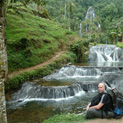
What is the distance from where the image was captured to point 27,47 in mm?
13555

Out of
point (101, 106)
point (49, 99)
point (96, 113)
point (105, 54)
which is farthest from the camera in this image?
point (105, 54)

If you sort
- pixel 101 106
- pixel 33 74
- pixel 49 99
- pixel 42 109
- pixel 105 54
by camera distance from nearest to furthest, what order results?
1. pixel 101 106
2. pixel 42 109
3. pixel 49 99
4. pixel 33 74
5. pixel 105 54

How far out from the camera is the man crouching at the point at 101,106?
3.90m

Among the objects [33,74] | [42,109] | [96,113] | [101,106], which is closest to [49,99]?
[42,109]

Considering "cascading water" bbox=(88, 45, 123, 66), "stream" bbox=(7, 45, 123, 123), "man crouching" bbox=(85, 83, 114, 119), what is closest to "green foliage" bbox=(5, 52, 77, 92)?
"stream" bbox=(7, 45, 123, 123)

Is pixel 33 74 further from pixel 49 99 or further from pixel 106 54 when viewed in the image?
pixel 106 54

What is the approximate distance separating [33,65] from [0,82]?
10.7m

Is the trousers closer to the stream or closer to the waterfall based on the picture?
the stream

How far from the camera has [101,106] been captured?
4.00 m

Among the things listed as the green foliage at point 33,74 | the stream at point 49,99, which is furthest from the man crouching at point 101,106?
the green foliage at point 33,74

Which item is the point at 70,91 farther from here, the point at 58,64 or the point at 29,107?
the point at 58,64

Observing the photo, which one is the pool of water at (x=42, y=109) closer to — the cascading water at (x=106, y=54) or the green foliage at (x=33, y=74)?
the green foliage at (x=33, y=74)

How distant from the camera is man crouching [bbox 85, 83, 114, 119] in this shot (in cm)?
390

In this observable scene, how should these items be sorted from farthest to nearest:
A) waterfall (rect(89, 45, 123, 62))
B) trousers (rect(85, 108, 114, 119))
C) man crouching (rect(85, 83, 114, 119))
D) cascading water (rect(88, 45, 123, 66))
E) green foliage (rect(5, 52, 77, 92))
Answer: waterfall (rect(89, 45, 123, 62))
cascading water (rect(88, 45, 123, 66))
green foliage (rect(5, 52, 77, 92))
trousers (rect(85, 108, 114, 119))
man crouching (rect(85, 83, 114, 119))
